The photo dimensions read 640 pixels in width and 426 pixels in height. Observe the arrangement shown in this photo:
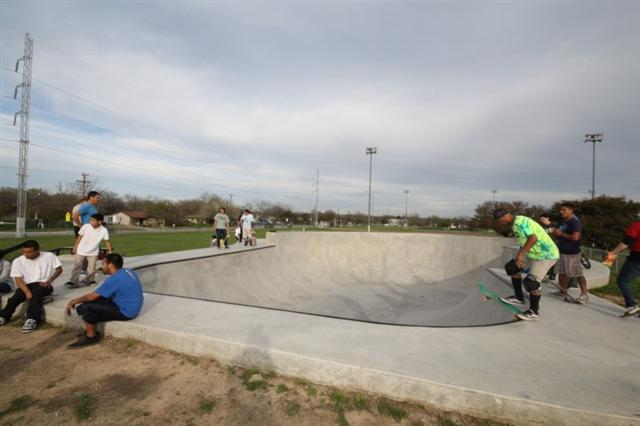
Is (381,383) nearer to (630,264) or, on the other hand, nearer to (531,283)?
(531,283)

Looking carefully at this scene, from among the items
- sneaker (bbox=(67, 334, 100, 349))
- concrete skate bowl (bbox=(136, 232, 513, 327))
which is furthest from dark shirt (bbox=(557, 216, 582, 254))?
sneaker (bbox=(67, 334, 100, 349))

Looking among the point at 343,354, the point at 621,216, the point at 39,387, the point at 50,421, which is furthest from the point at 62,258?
the point at 621,216

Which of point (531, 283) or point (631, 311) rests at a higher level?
point (531, 283)

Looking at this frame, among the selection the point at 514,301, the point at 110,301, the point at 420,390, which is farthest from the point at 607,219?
the point at 110,301

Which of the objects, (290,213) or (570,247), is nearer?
(570,247)

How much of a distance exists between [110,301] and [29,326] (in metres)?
1.44

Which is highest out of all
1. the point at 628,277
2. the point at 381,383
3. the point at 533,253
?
the point at 533,253

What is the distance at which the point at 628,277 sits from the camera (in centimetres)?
452

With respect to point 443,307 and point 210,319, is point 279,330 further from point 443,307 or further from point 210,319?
point 443,307

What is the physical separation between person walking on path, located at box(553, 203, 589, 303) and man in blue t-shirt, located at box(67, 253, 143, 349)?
7.17 metres

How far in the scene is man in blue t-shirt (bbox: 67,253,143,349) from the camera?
3.61 meters

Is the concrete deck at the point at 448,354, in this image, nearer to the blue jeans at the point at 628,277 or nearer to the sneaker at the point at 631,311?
the sneaker at the point at 631,311

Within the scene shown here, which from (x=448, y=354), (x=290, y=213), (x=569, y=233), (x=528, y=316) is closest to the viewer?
(x=448, y=354)

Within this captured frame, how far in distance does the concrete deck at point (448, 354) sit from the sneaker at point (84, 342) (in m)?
0.21
